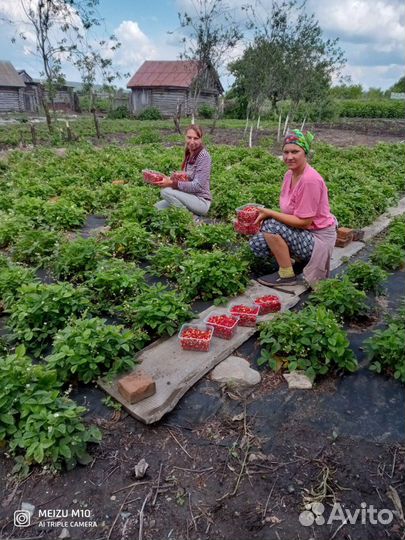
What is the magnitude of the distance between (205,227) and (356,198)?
3.10 m

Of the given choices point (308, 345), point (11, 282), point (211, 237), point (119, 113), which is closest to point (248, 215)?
point (211, 237)

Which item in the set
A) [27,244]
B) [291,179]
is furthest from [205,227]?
[27,244]

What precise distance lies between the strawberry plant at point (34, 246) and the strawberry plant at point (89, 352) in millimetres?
2039

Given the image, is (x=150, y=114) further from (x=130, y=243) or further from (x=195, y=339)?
(x=195, y=339)

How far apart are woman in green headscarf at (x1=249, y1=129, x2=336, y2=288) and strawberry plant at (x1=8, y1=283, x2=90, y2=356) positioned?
1.86 m

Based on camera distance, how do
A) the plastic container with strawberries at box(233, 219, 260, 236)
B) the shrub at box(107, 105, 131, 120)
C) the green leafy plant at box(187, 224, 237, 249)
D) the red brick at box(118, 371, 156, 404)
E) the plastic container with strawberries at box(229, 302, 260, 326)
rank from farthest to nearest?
the shrub at box(107, 105, 131, 120) → the green leafy plant at box(187, 224, 237, 249) → the plastic container with strawberries at box(233, 219, 260, 236) → the plastic container with strawberries at box(229, 302, 260, 326) → the red brick at box(118, 371, 156, 404)

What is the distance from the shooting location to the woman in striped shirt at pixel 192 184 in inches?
211

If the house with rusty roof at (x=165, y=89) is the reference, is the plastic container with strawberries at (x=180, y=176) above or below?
below

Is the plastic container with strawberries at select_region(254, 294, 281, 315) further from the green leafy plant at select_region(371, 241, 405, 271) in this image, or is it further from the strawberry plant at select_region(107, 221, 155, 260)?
the green leafy plant at select_region(371, 241, 405, 271)

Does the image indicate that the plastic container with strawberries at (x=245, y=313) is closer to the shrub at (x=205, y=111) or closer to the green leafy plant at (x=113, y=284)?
the green leafy plant at (x=113, y=284)

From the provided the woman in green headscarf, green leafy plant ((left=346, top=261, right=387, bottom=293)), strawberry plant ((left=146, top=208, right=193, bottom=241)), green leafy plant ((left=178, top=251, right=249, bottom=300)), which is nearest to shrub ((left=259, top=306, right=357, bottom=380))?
green leafy plant ((left=178, top=251, right=249, bottom=300))

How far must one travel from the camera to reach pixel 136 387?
258 centimetres

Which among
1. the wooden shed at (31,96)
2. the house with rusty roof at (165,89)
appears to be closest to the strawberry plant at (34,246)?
the house with rusty roof at (165,89)

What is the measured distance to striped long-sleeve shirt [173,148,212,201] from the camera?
5.40 metres
